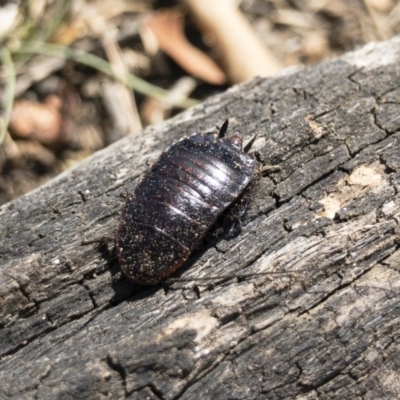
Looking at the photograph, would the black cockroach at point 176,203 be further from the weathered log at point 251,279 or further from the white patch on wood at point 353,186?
the white patch on wood at point 353,186

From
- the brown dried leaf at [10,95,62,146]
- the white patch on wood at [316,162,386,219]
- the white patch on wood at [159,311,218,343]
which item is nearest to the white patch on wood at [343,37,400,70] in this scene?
the white patch on wood at [316,162,386,219]

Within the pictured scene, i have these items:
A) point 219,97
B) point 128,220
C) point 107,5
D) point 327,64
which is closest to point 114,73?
point 107,5

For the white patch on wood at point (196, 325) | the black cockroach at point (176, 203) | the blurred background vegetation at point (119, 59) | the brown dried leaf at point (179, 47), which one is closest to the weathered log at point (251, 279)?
the white patch on wood at point (196, 325)

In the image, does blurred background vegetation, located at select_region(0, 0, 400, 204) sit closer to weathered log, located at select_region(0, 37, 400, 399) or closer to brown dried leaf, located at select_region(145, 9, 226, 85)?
brown dried leaf, located at select_region(145, 9, 226, 85)

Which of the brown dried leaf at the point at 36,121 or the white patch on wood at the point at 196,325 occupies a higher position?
the brown dried leaf at the point at 36,121

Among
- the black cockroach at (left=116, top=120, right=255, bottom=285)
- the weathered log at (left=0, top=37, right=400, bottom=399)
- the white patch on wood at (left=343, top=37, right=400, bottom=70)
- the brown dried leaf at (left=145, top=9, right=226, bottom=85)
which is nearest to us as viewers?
the weathered log at (left=0, top=37, right=400, bottom=399)

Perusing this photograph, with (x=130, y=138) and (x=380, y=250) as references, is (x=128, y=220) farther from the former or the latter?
(x=380, y=250)

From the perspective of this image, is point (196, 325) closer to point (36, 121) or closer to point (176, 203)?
point (176, 203)
